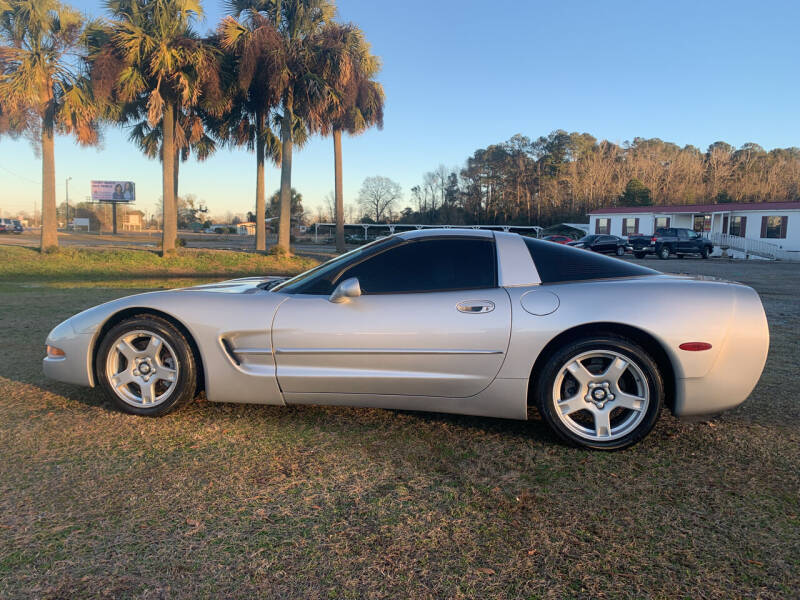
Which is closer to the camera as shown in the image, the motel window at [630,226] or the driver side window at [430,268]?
the driver side window at [430,268]

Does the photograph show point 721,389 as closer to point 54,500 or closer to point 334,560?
point 334,560

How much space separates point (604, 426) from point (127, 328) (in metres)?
3.07

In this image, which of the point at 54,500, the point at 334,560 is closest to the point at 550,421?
the point at 334,560

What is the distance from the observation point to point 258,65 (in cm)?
1902

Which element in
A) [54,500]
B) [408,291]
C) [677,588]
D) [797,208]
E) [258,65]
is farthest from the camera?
[797,208]

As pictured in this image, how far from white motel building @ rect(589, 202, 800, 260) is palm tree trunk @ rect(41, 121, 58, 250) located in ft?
124

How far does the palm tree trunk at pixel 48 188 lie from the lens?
17109 mm

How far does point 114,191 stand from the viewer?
2291 inches

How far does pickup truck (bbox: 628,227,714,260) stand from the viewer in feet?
110

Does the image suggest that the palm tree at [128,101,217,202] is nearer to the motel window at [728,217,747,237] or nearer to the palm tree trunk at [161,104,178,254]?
the palm tree trunk at [161,104,178,254]

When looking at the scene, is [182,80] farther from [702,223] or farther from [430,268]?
[702,223]

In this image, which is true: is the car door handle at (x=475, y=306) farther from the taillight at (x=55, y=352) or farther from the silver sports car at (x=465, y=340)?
the taillight at (x=55, y=352)

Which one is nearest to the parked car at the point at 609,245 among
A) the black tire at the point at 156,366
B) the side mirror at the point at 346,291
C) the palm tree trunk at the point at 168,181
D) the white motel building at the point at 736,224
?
the white motel building at the point at 736,224

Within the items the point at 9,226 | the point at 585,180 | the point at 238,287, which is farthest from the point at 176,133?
the point at 585,180
